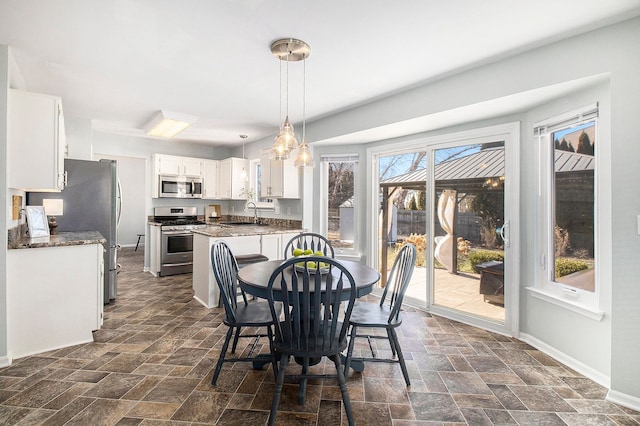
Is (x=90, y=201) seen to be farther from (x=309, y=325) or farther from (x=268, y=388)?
(x=309, y=325)

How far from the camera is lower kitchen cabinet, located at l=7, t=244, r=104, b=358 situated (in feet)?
8.29

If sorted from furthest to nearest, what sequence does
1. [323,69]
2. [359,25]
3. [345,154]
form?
[345,154] → [323,69] → [359,25]

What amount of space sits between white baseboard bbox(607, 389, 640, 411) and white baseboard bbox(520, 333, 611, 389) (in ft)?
0.33

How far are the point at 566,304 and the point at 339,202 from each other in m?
2.85

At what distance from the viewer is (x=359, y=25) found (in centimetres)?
214

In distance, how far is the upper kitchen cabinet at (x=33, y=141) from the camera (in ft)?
8.47

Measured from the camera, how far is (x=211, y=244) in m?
3.72

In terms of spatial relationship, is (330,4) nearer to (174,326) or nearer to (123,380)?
(123,380)

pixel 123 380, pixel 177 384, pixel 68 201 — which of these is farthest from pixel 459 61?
pixel 68 201

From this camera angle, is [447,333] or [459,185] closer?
[447,333]

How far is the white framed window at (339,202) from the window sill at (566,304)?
7.23 feet

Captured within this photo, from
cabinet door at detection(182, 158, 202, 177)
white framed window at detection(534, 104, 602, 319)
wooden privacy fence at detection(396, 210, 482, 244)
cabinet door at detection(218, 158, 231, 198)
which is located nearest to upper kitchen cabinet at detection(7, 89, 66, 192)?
cabinet door at detection(182, 158, 202, 177)

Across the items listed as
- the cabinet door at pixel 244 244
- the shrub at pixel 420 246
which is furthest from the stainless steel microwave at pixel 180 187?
the shrub at pixel 420 246

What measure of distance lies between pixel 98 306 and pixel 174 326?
693 mm
